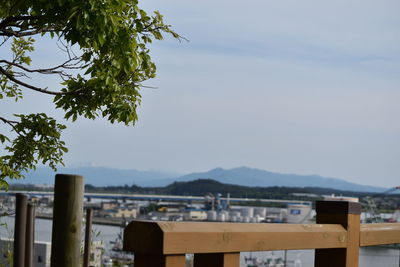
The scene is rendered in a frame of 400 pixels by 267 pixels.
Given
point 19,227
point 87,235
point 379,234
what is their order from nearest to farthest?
1. point 379,234
2. point 19,227
3. point 87,235

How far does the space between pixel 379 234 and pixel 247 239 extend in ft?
A: 3.38

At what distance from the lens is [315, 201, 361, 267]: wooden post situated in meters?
2.52

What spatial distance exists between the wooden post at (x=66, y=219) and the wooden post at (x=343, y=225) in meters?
1.03

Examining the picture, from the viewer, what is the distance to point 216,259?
1924 mm

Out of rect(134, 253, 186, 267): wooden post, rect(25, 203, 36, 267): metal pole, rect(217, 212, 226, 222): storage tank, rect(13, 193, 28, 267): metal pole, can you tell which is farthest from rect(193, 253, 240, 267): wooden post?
rect(217, 212, 226, 222): storage tank

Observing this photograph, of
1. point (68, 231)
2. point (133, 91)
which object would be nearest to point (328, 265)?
point (68, 231)

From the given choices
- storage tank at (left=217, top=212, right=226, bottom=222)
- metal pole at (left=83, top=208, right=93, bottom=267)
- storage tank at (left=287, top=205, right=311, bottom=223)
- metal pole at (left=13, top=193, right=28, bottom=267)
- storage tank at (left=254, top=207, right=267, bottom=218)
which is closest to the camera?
metal pole at (left=13, top=193, right=28, bottom=267)

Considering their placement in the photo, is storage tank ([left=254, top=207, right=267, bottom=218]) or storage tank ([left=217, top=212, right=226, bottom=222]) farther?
storage tank ([left=254, top=207, right=267, bottom=218])

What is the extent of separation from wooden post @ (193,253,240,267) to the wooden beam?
896 mm

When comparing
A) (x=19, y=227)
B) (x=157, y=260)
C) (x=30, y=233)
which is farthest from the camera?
(x=30, y=233)

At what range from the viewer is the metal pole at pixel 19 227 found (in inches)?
143

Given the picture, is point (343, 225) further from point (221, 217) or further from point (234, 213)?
point (234, 213)

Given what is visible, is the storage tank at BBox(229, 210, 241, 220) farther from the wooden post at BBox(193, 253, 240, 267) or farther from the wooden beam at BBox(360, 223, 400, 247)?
the wooden post at BBox(193, 253, 240, 267)

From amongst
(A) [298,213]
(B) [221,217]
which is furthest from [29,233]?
(B) [221,217]
